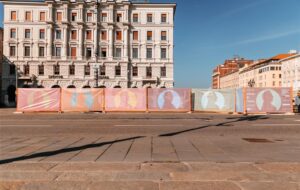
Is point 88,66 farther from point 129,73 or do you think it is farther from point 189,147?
point 189,147

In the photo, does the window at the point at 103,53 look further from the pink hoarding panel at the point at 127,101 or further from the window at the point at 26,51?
the pink hoarding panel at the point at 127,101

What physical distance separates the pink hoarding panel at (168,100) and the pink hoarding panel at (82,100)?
14.0 ft

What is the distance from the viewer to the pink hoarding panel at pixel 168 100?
67.3 feet

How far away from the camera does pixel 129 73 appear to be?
4947 centimetres

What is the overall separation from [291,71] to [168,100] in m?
74.1

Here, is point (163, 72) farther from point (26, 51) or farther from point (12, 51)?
point (12, 51)

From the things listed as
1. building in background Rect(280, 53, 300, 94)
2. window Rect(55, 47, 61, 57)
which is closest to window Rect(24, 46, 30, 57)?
window Rect(55, 47, 61, 57)

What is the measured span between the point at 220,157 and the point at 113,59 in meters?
45.4

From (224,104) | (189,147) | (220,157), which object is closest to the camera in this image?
(220,157)

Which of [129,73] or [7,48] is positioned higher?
[7,48]

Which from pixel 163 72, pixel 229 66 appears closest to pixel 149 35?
pixel 163 72

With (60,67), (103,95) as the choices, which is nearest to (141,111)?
(103,95)

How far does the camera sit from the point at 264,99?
19094mm

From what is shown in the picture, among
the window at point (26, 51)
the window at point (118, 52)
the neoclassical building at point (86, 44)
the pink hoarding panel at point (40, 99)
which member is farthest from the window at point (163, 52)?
the pink hoarding panel at point (40, 99)
